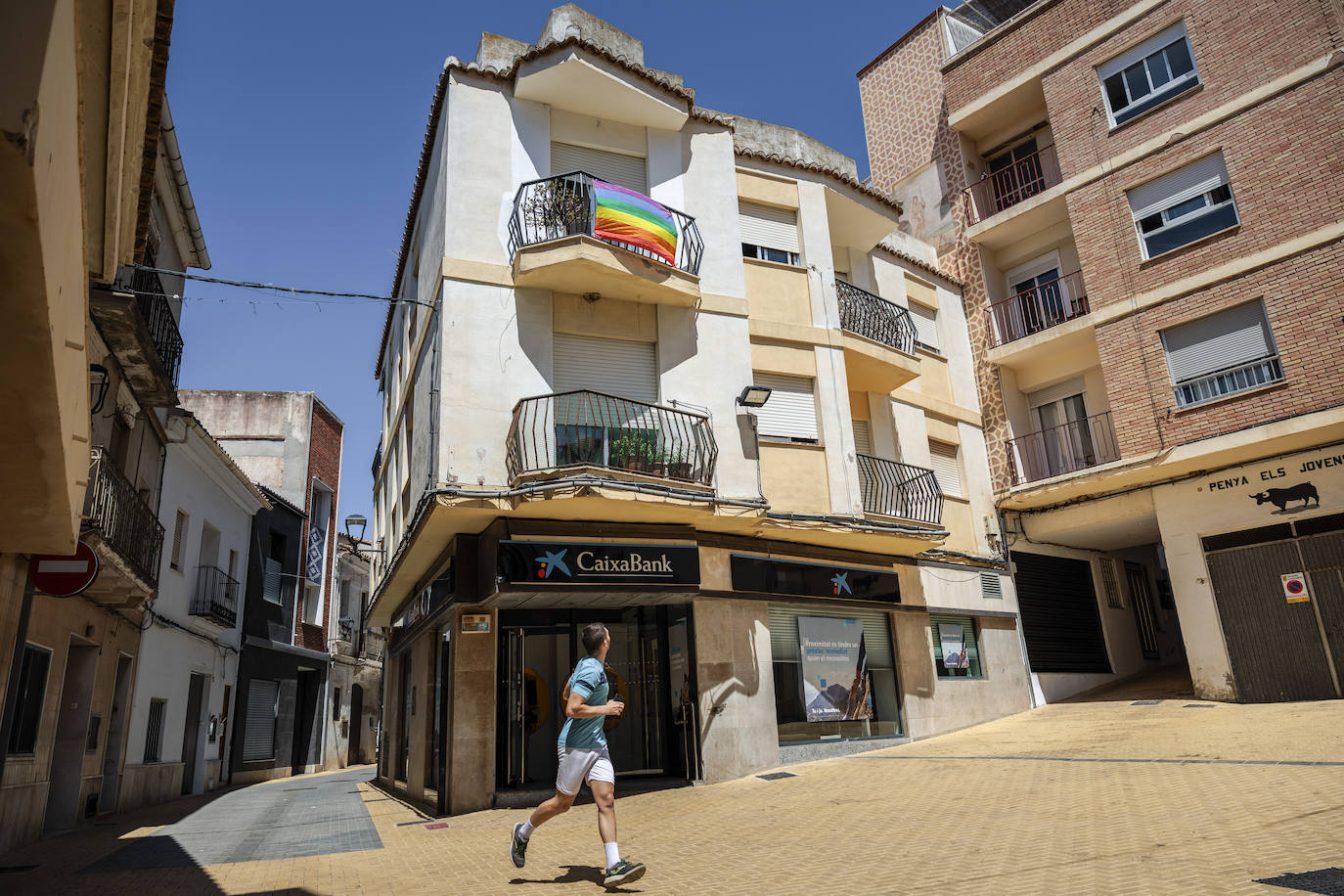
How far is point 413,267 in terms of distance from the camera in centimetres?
1609

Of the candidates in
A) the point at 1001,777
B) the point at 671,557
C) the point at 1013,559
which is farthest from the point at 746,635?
the point at 1013,559

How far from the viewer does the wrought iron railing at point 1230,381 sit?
14.1m

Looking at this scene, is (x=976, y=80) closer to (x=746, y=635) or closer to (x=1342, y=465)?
(x=1342, y=465)

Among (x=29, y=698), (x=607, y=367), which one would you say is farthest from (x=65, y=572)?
(x=607, y=367)

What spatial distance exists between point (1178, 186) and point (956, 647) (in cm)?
956

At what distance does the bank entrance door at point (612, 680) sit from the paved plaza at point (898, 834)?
1.57 meters

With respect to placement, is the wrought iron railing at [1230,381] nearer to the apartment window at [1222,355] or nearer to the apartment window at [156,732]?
the apartment window at [1222,355]

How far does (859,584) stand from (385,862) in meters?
8.84

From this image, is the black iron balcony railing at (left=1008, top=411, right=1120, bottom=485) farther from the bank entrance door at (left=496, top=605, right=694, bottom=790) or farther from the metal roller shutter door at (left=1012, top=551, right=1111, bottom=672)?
the bank entrance door at (left=496, top=605, right=694, bottom=790)

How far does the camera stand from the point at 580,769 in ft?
18.6

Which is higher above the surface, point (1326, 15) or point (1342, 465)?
point (1326, 15)

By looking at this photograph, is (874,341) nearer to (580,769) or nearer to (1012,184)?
(1012,184)

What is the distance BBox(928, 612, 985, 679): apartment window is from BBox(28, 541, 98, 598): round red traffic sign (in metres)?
12.5

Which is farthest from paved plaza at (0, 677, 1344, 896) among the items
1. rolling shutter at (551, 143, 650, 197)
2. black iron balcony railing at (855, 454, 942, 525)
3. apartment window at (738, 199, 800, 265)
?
rolling shutter at (551, 143, 650, 197)
